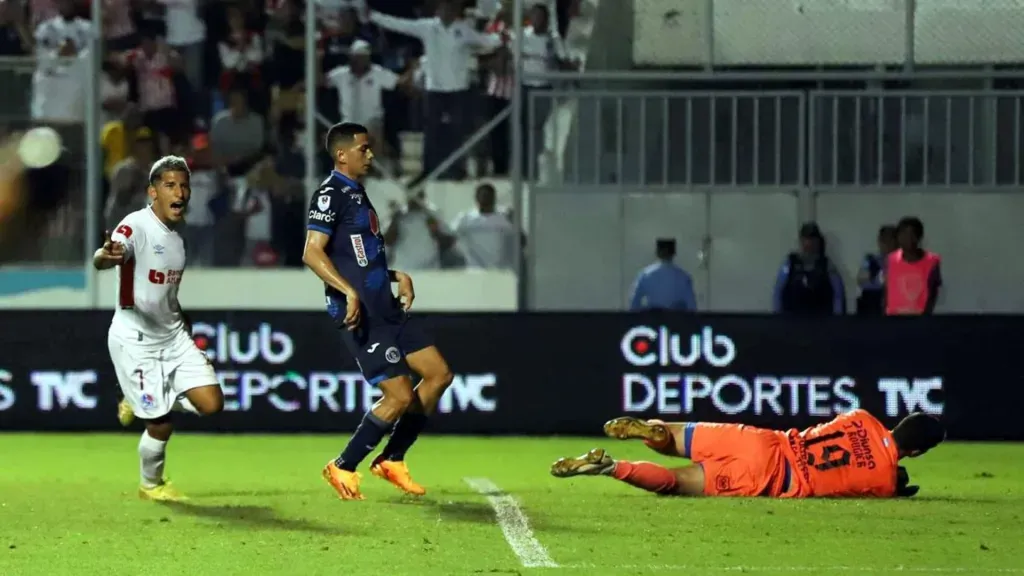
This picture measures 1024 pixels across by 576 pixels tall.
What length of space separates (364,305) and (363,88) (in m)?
8.69

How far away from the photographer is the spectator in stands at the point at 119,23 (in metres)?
18.9

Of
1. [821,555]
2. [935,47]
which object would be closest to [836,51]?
[935,47]

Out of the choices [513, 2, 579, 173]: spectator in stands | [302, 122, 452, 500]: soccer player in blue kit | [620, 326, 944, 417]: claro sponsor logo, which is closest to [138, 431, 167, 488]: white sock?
[302, 122, 452, 500]: soccer player in blue kit

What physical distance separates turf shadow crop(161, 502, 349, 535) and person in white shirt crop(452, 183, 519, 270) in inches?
313

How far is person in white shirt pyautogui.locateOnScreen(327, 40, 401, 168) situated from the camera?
18.7 m

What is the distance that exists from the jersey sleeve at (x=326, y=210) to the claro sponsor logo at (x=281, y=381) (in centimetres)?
528

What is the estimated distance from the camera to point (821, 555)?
8320 mm

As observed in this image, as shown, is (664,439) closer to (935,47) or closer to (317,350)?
(317,350)

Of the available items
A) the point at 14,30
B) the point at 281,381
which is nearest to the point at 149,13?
the point at 14,30

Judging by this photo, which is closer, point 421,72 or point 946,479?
point 946,479

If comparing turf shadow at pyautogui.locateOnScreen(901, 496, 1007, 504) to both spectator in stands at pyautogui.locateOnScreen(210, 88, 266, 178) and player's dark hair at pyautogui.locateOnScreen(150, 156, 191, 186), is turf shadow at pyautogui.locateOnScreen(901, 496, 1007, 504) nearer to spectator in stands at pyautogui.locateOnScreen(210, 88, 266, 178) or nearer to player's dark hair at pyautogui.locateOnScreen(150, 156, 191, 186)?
player's dark hair at pyautogui.locateOnScreen(150, 156, 191, 186)

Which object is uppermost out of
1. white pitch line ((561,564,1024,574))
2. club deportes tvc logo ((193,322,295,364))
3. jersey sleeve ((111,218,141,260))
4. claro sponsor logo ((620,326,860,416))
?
jersey sleeve ((111,218,141,260))

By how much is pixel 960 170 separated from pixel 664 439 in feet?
29.1

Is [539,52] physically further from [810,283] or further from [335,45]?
[810,283]
